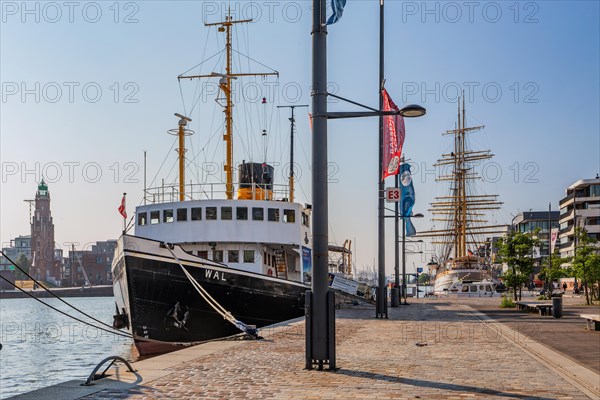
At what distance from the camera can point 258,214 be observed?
93.0 ft

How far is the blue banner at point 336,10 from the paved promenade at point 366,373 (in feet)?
18.8

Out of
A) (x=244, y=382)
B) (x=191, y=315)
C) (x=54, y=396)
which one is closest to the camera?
(x=54, y=396)

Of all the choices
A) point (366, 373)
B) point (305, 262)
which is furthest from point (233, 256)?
point (366, 373)

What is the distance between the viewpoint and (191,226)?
91.7 feet

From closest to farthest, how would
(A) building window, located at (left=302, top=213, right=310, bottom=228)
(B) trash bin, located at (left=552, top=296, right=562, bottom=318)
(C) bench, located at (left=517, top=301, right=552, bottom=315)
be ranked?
(B) trash bin, located at (left=552, top=296, right=562, bottom=318) → (C) bench, located at (left=517, top=301, right=552, bottom=315) → (A) building window, located at (left=302, top=213, right=310, bottom=228)

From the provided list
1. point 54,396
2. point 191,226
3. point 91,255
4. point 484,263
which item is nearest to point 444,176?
point 484,263

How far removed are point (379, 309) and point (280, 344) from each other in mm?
10539

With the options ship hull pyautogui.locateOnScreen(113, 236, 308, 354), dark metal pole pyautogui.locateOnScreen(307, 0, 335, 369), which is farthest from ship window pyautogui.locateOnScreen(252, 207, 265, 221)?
dark metal pole pyautogui.locateOnScreen(307, 0, 335, 369)

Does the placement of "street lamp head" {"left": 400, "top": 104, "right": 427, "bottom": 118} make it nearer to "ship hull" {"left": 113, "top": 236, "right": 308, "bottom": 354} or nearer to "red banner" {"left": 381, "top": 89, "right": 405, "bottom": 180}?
"red banner" {"left": 381, "top": 89, "right": 405, "bottom": 180}

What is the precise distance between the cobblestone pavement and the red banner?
7.93 m

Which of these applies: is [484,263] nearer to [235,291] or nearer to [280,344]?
[235,291]

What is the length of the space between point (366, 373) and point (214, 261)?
15.3m

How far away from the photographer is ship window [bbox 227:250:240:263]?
2819 centimetres

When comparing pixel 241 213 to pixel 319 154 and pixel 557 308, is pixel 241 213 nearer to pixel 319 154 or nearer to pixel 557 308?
pixel 557 308
